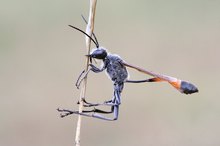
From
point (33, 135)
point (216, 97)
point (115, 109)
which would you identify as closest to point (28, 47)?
point (33, 135)

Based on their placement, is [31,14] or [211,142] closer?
[211,142]

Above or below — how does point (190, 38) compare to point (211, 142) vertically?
above

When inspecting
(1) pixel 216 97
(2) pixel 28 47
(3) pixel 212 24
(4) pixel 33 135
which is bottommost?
(4) pixel 33 135

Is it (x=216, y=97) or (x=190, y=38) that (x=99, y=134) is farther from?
(x=190, y=38)

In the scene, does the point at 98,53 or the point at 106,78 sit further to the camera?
the point at 106,78

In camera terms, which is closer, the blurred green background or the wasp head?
the wasp head

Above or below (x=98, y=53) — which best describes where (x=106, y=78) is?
below

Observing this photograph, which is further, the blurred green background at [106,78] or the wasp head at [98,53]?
the blurred green background at [106,78]

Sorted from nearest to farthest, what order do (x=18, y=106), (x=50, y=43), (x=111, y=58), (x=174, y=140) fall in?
(x=111, y=58)
(x=174, y=140)
(x=18, y=106)
(x=50, y=43)
